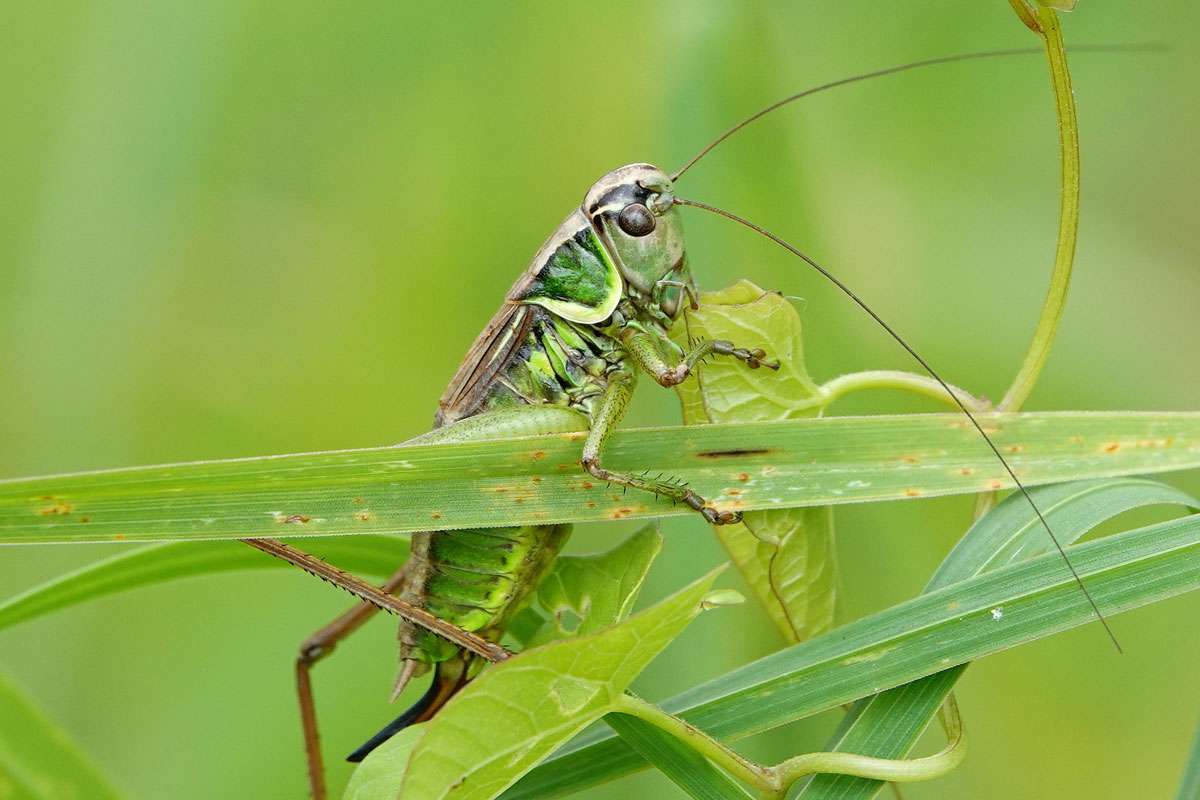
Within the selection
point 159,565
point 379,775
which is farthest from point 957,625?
point 159,565

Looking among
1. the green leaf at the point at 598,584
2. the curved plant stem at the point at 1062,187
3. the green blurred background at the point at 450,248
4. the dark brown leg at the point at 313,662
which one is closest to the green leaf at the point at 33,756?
the dark brown leg at the point at 313,662

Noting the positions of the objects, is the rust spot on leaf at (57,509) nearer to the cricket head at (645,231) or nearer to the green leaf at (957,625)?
the green leaf at (957,625)

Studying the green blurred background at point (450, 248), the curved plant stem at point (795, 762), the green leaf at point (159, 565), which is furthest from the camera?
the green blurred background at point (450, 248)

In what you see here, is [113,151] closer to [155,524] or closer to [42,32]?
[42,32]

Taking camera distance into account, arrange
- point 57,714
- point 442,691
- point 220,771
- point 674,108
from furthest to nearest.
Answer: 1. point 57,714
2. point 220,771
3. point 674,108
4. point 442,691

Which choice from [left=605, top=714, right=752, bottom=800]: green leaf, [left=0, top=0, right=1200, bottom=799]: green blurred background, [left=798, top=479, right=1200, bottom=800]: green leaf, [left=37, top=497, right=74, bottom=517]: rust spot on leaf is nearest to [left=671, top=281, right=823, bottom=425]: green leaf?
[left=798, top=479, right=1200, bottom=800]: green leaf

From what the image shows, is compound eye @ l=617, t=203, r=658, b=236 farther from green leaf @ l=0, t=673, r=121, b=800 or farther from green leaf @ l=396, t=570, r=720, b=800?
green leaf @ l=0, t=673, r=121, b=800

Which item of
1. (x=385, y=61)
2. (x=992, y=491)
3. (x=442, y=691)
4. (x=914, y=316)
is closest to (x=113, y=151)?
(x=385, y=61)
